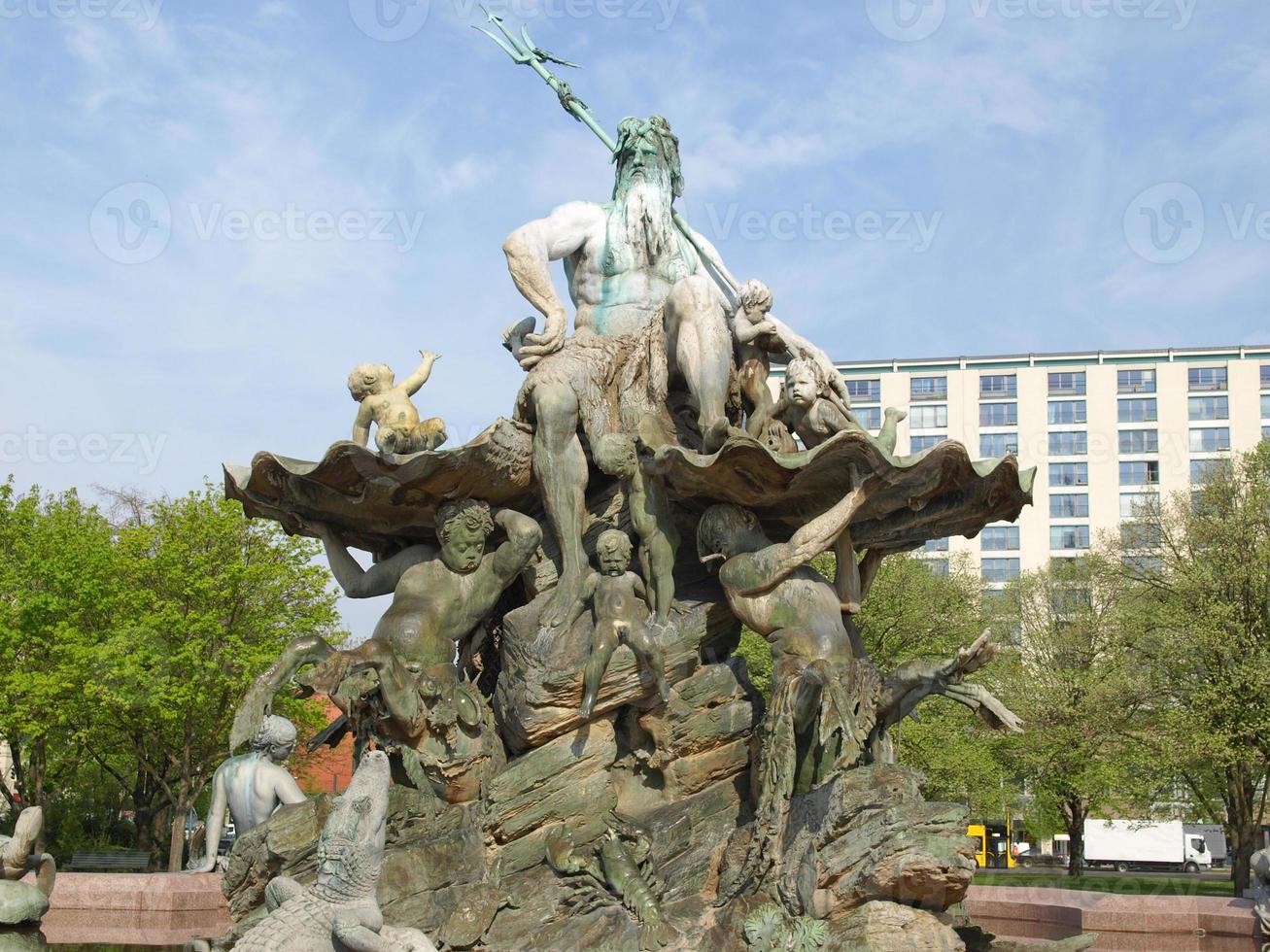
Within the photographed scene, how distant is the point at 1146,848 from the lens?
160 ft

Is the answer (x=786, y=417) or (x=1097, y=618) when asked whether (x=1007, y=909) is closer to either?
(x=786, y=417)

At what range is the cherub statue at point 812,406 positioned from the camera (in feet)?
33.5

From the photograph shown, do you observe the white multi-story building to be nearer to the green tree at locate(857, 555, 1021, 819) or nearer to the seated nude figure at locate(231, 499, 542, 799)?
the green tree at locate(857, 555, 1021, 819)

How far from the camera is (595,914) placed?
895 centimetres

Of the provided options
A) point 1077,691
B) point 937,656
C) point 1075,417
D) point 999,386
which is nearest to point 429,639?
point 937,656

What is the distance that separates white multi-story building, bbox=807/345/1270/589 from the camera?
7219 cm

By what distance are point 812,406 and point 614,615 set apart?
224cm

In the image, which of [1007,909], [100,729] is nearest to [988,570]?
[100,729]

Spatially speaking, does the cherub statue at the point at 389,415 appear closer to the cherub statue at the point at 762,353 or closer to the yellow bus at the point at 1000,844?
the cherub statue at the point at 762,353

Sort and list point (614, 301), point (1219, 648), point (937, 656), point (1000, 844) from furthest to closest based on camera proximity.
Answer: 1. point (1000, 844)
2. point (937, 656)
3. point (1219, 648)
4. point (614, 301)

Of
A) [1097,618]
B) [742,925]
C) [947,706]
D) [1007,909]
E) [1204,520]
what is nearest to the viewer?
[742,925]

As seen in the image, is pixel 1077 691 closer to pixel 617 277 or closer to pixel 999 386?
pixel 617 277

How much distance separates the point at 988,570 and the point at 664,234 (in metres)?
66.4

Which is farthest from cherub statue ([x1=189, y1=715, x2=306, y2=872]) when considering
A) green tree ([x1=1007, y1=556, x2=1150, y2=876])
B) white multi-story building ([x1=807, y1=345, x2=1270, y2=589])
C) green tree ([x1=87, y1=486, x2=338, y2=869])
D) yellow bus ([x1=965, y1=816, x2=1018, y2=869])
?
white multi-story building ([x1=807, y1=345, x2=1270, y2=589])
